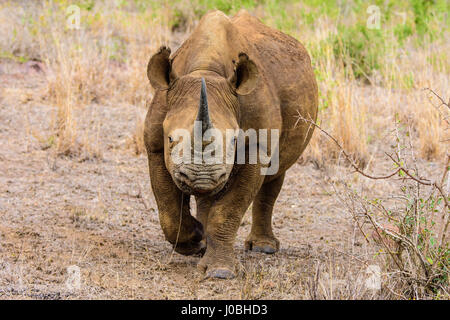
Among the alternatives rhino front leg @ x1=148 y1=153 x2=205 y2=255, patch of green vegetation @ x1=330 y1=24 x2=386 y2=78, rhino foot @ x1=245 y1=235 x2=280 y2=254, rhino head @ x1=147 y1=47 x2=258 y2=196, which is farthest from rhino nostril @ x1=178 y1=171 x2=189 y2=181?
patch of green vegetation @ x1=330 y1=24 x2=386 y2=78

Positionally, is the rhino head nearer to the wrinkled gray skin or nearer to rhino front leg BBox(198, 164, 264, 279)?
the wrinkled gray skin

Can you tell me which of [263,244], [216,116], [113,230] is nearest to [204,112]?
[216,116]

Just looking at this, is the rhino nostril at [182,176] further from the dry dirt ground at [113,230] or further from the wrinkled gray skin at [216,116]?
the dry dirt ground at [113,230]

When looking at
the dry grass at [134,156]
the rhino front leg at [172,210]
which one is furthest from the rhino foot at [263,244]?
the rhino front leg at [172,210]

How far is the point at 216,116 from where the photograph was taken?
200 inches

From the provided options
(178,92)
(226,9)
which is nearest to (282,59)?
(178,92)

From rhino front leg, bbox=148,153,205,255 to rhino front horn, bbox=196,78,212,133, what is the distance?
966 millimetres

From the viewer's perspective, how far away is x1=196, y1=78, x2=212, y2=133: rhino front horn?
15.4 ft

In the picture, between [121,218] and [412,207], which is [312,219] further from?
[412,207]

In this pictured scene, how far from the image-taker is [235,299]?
5109 millimetres

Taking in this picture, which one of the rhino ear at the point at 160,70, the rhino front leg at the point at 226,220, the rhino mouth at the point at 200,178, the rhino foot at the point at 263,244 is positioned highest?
the rhino ear at the point at 160,70

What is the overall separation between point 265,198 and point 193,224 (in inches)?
45.1

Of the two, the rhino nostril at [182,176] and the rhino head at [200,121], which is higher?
the rhino head at [200,121]

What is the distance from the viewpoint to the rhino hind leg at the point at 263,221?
6.85 m
